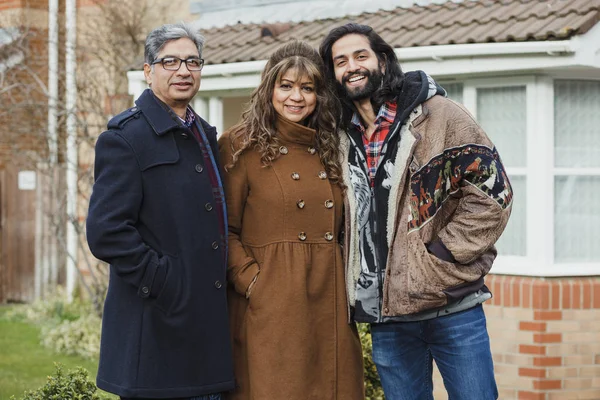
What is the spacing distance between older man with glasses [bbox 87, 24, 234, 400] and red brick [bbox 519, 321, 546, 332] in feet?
12.2

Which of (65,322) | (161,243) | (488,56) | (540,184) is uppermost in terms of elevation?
(488,56)

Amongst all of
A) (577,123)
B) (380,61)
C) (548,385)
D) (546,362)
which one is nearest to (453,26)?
(577,123)

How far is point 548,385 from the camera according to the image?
7.41 meters

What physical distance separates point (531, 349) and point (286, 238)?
3502 millimetres

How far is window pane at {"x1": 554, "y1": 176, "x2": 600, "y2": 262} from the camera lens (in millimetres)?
7680

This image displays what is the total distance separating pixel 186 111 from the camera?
4.31m

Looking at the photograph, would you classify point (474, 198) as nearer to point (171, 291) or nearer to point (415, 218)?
point (415, 218)

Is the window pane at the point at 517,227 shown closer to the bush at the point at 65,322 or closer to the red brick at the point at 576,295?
the red brick at the point at 576,295

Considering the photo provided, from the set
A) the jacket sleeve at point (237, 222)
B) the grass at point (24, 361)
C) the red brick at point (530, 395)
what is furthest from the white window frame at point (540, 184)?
the grass at point (24, 361)

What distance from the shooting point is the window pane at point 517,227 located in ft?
25.4

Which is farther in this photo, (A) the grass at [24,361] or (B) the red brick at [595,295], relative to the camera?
(A) the grass at [24,361]

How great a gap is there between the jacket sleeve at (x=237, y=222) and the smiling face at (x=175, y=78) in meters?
0.45

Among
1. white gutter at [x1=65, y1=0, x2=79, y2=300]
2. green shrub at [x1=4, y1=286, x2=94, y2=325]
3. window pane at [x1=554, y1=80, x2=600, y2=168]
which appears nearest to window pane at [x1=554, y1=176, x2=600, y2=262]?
window pane at [x1=554, y1=80, x2=600, y2=168]

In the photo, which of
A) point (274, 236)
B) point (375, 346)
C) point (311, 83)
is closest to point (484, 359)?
point (375, 346)
